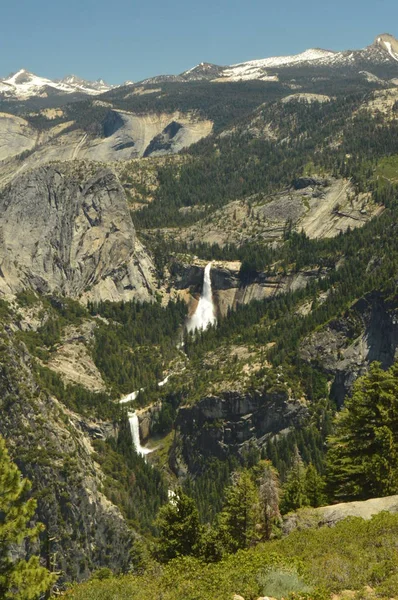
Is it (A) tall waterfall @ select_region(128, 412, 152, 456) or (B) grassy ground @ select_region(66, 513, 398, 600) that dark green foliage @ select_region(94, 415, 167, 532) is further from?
(B) grassy ground @ select_region(66, 513, 398, 600)

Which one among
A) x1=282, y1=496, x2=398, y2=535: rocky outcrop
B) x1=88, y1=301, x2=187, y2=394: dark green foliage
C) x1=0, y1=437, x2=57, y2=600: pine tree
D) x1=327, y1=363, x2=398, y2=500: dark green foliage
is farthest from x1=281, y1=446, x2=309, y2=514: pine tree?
x1=88, y1=301, x2=187, y2=394: dark green foliage

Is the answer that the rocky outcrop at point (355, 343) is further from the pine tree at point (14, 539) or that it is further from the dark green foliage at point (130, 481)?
the pine tree at point (14, 539)

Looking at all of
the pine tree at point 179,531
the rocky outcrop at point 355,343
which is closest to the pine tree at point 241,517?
the pine tree at point 179,531

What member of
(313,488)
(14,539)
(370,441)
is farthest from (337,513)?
(313,488)

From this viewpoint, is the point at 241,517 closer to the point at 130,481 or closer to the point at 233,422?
the point at 130,481

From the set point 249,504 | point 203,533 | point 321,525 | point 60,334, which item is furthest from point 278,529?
point 60,334

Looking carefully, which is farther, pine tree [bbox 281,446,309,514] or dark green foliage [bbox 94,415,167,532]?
dark green foliage [bbox 94,415,167,532]

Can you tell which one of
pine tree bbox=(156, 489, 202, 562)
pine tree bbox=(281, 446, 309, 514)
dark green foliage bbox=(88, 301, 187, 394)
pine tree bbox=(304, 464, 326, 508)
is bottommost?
dark green foliage bbox=(88, 301, 187, 394)
